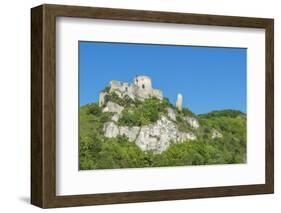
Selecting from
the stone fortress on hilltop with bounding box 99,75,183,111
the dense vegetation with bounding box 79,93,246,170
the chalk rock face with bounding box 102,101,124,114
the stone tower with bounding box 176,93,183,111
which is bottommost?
the dense vegetation with bounding box 79,93,246,170

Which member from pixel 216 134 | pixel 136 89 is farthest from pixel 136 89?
pixel 216 134

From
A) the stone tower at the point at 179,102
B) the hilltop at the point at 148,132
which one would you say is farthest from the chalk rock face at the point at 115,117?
the stone tower at the point at 179,102

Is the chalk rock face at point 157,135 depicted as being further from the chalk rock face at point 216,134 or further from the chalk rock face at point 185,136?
the chalk rock face at point 216,134

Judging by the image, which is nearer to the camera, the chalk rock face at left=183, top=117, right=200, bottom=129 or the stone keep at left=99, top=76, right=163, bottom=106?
the stone keep at left=99, top=76, right=163, bottom=106

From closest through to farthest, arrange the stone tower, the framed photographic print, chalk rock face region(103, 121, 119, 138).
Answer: the framed photographic print → chalk rock face region(103, 121, 119, 138) → the stone tower

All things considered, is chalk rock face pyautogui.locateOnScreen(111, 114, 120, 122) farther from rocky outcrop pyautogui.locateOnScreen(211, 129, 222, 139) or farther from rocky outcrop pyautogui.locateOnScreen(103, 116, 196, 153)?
rocky outcrop pyautogui.locateOnScreen(211, 129, 222, 139)

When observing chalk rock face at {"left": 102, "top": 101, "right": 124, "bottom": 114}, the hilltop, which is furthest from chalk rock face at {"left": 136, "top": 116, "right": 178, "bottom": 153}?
chalk rock face at {"left": 102, "top": 101, "right": 124, "bottom": 114}

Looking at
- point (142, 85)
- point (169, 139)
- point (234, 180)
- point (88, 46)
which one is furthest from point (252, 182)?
point (88, 46)

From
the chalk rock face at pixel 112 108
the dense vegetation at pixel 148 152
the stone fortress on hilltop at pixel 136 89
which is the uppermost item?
the stone fortress on hilltop at pixel 136 89

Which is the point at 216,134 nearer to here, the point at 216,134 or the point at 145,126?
the point at 216,134
